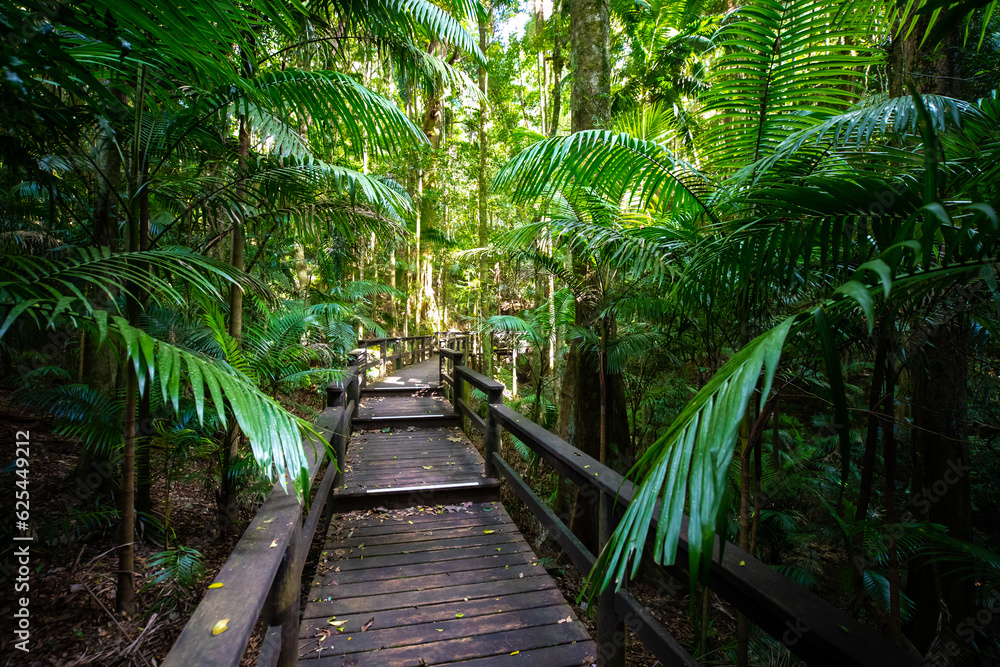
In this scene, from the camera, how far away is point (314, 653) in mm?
2164

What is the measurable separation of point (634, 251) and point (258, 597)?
2063mm

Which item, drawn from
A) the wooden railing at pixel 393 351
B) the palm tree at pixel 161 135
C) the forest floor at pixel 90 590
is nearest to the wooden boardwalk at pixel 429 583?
the forest floor at pixel 90 590

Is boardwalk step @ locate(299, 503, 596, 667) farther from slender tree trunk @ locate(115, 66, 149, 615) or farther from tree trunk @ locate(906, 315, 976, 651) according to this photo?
tree trunk @ locate(906, 315, 976, 651)

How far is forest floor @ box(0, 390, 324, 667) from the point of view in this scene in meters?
2.15

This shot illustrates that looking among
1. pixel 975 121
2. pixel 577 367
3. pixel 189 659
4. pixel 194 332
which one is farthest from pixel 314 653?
pixel 975 121

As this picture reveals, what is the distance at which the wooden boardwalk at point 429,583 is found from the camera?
86.7 inches

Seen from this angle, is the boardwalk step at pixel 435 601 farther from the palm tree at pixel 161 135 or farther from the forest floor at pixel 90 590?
the palm tree at pixel 161 135

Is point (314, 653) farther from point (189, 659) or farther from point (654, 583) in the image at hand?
point (654, 583)

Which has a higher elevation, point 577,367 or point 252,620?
point 577,367

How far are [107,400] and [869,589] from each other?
465 cm

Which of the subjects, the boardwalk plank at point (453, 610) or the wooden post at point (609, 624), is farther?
the boardwalk plank at point (453, 610)

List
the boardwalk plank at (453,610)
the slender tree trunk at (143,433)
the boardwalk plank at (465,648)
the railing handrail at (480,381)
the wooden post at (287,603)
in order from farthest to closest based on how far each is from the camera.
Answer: the railing handrail at (480,381)
the boardwalk plank at (453,610)
the boardwalk plank at (465,648)
the slender tree trunk at (143,433)
the wooden post at (287,603)

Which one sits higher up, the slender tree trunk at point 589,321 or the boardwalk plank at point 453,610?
the slender tree trunk at point 589,321

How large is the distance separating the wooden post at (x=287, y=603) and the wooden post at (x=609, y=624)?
1.23 m
